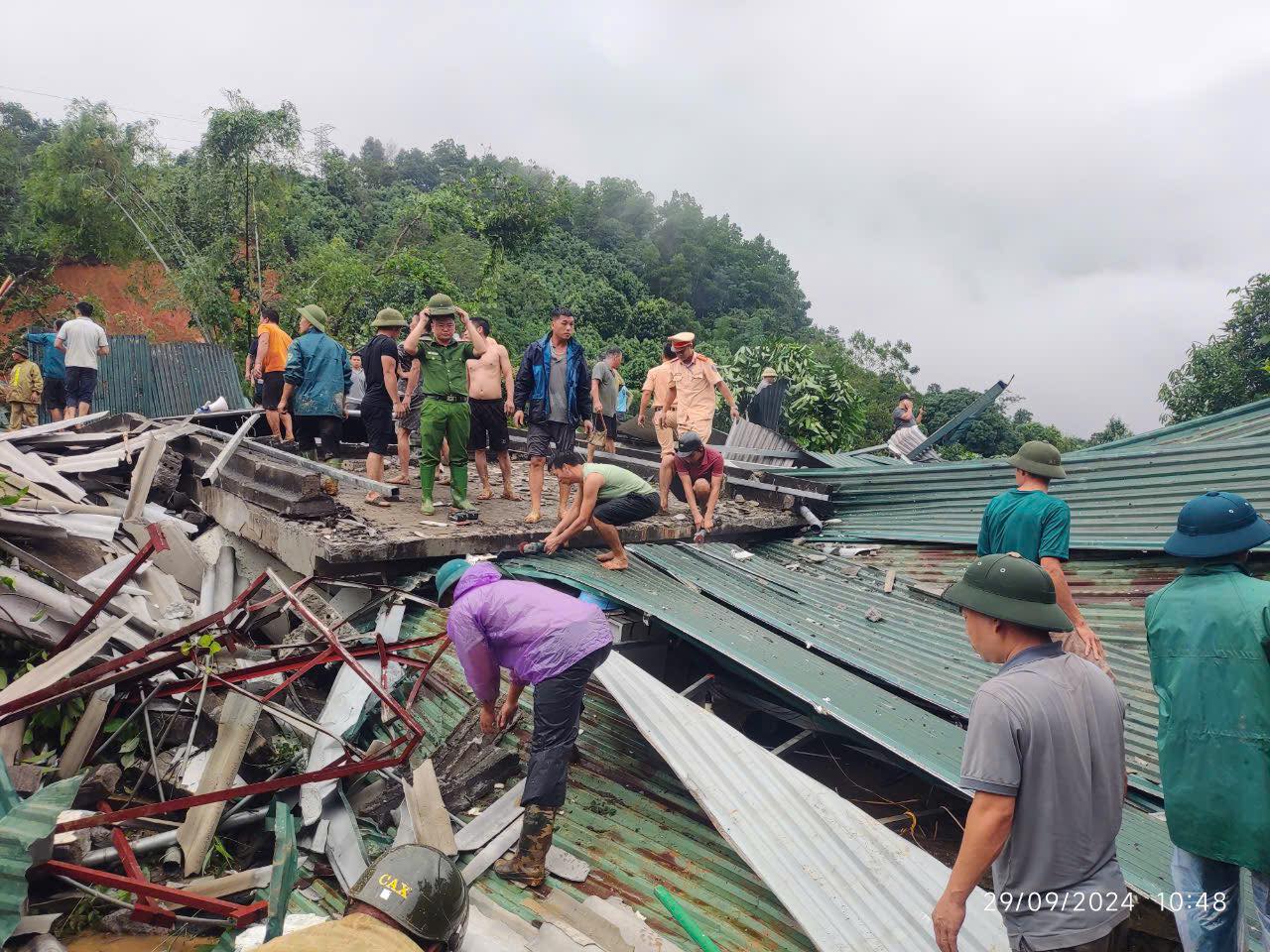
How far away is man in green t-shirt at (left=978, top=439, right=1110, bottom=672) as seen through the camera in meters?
3.96

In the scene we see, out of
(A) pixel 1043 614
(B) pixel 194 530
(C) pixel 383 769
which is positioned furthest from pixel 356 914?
(B) pixel 194 530

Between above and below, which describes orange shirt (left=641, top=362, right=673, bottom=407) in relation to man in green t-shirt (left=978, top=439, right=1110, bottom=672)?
above

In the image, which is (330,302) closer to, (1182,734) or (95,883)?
(95,883)

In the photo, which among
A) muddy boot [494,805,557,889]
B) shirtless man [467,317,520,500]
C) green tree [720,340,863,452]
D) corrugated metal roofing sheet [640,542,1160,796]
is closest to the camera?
muddy boot [494,805,557,889]

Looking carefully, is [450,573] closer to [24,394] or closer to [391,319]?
[391,319]

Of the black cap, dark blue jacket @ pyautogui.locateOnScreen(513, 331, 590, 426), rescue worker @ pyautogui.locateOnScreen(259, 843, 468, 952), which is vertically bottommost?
Answer: rescue worker @ pyautogui.locateOnScreen(259, 843, 468, 952)

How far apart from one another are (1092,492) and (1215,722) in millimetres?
3805

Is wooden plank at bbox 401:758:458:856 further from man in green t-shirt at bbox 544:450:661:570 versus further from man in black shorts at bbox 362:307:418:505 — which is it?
man in black shorts at bbox 362:307:418:505

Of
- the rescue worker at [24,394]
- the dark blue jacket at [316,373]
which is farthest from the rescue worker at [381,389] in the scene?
the rescue worker at [24,394]

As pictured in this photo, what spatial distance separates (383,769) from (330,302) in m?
16.3

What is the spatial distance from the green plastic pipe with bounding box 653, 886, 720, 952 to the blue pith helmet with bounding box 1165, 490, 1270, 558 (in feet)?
6.93

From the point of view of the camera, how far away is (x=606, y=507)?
660cm

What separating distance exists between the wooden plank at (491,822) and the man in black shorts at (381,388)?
4024mm
